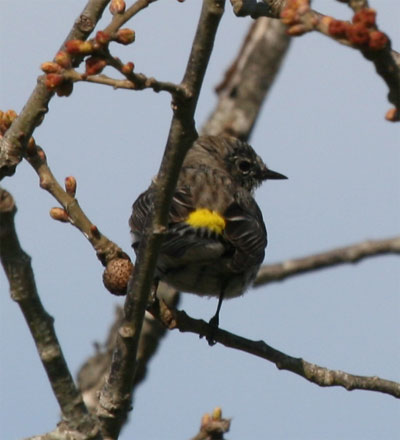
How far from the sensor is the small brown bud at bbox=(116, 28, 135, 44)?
418 centimetres

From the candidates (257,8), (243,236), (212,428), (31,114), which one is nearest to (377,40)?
(257,8)

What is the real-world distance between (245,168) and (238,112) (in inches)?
90.9

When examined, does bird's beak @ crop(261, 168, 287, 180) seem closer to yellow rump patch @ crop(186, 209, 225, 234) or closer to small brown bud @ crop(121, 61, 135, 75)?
yellow rump patch @ crop(186, 209, 225, 234)

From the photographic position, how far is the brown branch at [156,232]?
4023 millimetres

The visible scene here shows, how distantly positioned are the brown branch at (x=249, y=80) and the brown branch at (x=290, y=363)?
6.21 meters

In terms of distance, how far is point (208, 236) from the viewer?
24.3 feet

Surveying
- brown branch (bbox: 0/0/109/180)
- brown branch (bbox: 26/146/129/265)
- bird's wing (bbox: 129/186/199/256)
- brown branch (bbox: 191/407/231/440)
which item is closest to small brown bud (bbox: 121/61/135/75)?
brown branch (bbox: 0/0/109/180)

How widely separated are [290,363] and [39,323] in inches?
88.1

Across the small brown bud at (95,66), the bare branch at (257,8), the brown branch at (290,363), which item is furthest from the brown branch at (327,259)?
the small brown bud at (95,66)

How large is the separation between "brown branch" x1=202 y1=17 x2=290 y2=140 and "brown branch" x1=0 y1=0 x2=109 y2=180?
22.7 ft

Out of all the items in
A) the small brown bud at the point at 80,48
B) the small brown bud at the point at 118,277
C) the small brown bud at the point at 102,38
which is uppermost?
the small brown bud at the point at 102,38

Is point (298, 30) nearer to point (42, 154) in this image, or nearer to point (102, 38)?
point (102, 38)

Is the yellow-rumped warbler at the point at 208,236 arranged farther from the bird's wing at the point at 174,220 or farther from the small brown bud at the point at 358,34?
the small brown bud at the point at 358,34

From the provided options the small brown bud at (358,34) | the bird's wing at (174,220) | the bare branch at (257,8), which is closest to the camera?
the small brown bud at (358,34)
